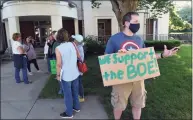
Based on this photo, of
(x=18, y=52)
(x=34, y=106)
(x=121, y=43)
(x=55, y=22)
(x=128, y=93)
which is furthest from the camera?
(x=55, y=22)

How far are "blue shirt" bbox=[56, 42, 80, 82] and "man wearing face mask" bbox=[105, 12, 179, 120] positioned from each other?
36.9 inches

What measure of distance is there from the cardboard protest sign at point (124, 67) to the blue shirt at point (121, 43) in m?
0.10

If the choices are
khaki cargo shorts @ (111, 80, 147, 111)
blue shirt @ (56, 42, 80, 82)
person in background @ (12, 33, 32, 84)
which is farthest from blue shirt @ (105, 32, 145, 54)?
person in background @ (12, 33, 32, 84)

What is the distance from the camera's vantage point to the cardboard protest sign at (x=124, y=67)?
3.18 meters

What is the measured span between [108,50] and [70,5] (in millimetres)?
14117

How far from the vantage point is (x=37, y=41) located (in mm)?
20344

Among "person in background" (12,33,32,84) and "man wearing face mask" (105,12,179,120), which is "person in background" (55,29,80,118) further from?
"person in background" (12,33,32,84)

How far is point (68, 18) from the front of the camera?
19312mm

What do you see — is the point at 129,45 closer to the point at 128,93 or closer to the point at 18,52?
the point at 128,93

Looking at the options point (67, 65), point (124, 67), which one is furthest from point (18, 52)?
point (124, 67)

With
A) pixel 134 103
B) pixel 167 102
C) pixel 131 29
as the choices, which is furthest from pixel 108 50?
pixel 167 102

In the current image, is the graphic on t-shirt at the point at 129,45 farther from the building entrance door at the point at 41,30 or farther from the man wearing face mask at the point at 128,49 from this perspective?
the building entrance door at the point at 41,30

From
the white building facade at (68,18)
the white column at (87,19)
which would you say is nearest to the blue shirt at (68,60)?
the white building facade at (68,18)

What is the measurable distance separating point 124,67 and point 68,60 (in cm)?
119
